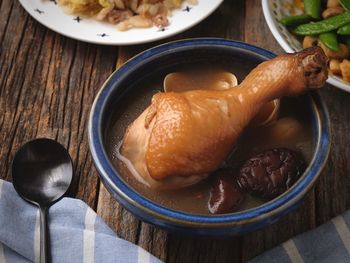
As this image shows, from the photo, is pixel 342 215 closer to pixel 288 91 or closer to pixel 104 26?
pixel 288 91

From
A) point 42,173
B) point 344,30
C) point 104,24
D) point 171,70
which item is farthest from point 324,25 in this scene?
point 42,173

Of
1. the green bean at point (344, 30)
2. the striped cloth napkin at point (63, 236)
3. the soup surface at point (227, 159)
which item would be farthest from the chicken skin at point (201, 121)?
the green bean at point (344, 30)

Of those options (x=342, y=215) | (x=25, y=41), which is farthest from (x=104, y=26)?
(x=342, y=215)

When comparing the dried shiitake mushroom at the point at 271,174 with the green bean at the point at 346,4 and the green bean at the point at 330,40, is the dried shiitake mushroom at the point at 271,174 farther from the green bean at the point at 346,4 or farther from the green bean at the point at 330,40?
the green bean at the point at 346,4

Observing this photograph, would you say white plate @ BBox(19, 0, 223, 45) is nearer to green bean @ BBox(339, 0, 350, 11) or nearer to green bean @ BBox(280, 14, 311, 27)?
green bean @ BBox(280, 14, 311, 27)

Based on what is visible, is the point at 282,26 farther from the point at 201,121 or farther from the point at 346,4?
the point at 201,121

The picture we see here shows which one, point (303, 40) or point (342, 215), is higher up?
point (303, 40)
